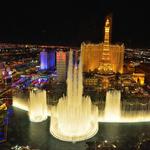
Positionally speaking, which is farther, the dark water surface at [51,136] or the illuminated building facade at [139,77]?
the illuminated building facade at [139,77]

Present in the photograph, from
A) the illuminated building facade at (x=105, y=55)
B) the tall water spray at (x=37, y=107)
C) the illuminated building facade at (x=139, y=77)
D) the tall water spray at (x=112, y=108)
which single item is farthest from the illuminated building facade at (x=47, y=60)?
the tall water spray at (x=112, y=108)

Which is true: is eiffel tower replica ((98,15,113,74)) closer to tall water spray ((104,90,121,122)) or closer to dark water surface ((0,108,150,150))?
tall water spray ((104,90,121,122))

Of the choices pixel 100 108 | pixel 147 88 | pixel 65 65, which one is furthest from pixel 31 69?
pixel 100 108

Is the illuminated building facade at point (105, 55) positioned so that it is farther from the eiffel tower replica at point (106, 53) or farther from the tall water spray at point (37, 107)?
the tall water spray at point (37, 107)

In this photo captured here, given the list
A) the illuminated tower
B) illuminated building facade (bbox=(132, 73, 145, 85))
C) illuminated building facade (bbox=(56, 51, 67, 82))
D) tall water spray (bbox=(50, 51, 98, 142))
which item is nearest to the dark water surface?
tall water spray (bbox=(50, 51, 98, 142))

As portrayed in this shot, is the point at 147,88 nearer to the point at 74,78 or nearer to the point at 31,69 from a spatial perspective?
the point at 74,78

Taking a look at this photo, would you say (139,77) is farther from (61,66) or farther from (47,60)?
(47,60)
